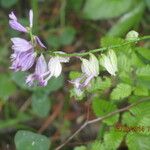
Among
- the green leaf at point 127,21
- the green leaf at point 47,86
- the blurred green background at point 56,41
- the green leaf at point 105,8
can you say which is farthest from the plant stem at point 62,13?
the green leaf at point 47,86

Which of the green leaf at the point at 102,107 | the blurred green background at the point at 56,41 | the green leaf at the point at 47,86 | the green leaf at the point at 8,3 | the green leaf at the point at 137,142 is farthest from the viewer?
the green leaf at the point at 8,3

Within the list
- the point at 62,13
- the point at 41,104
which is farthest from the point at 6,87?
the point at 62,13

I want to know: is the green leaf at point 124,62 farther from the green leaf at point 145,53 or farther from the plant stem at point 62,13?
the plant stem at point 62,13

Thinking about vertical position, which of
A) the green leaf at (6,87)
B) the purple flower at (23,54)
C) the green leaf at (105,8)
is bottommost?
the green leaf at (6,87)

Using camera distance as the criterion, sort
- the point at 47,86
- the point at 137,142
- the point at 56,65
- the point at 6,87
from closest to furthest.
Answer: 1. the point at 56,65
2. the point at 137,142
3. the point at 47,86
4. the point at 6,87

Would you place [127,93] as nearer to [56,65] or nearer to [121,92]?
[121,92]

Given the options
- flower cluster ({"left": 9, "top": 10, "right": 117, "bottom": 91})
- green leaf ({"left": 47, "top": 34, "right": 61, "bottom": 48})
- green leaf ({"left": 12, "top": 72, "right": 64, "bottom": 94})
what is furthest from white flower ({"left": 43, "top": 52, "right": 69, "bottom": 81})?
green leaf ({"left": 47, "top": 34, "right": 61, "bottom": 48})

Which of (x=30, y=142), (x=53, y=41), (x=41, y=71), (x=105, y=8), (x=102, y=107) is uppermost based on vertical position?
(x=105, y=8)

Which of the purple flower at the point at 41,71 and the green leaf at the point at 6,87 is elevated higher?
the purple flower at the point at 41,71
